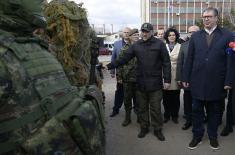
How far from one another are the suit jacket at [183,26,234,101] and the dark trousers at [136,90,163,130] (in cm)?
75

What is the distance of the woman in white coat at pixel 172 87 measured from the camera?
6895mm

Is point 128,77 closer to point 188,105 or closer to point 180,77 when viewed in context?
point 180,77

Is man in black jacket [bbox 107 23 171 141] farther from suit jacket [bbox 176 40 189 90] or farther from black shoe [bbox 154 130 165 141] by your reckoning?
suit jacket [bbox 176 40 189 90]

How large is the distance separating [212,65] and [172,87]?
1.64 metres

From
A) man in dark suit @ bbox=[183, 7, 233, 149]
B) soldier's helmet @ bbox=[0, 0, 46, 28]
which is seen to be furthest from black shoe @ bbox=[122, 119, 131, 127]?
soldier's helmet @ bbox=[0, 0, 46, 28]

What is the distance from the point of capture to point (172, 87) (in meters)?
6.92

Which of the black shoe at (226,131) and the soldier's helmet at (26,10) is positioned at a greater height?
the soldier's helmet at (26,10)

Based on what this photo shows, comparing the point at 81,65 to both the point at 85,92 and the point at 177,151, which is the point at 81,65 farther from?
the point at 85,92

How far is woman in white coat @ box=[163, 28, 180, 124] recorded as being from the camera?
271 inches

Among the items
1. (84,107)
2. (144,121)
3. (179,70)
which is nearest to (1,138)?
(84,107)

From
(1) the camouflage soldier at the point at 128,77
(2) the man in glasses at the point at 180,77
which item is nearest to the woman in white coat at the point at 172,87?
(2) the man in glasses at the point at 180,77

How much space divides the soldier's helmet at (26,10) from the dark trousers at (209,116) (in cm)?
387

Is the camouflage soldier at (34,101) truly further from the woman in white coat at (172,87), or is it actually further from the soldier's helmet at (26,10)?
the woman in white coat at (172,87)

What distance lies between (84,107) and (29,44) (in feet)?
1.39
